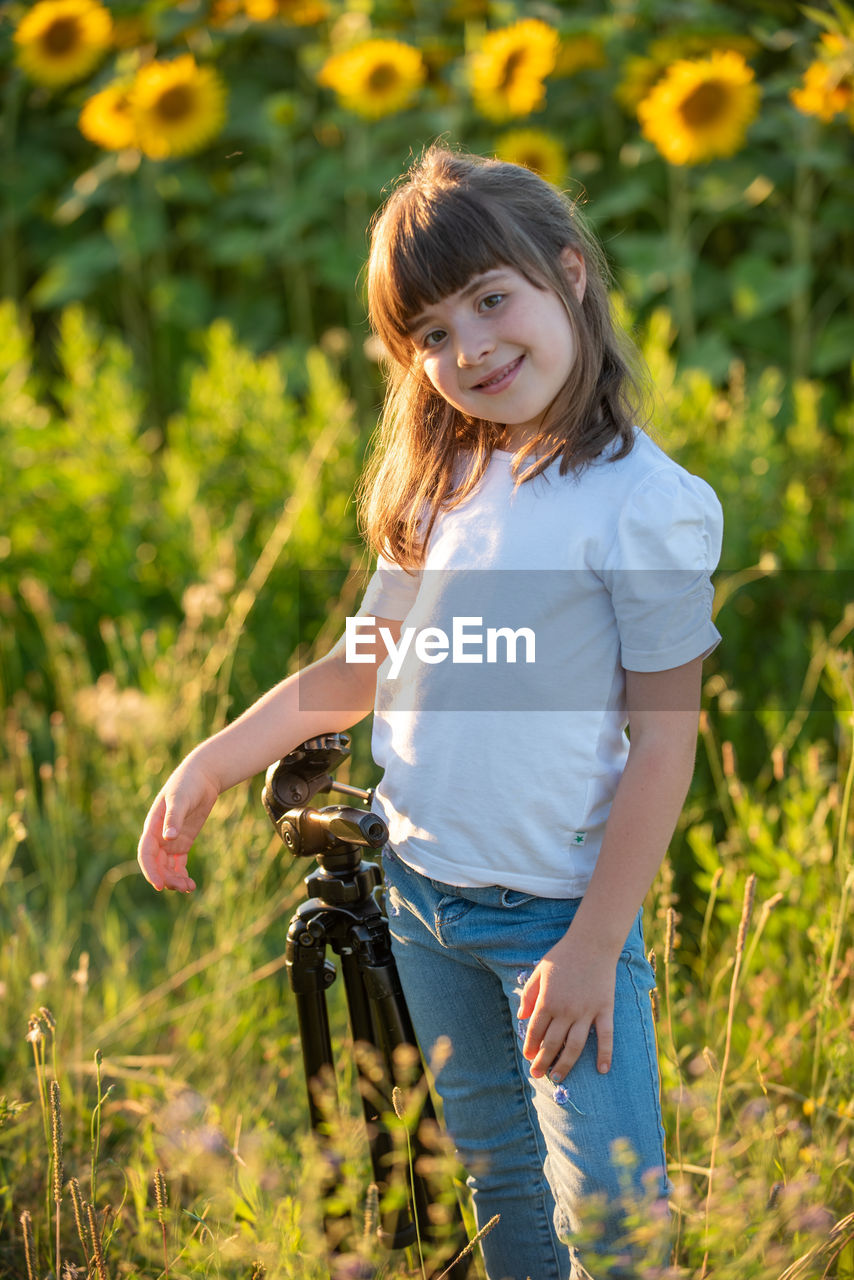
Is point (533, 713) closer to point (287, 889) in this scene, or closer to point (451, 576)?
point (451, 576)

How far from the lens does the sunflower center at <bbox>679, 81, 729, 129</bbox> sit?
401 cm

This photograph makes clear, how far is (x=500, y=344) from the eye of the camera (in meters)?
1.34

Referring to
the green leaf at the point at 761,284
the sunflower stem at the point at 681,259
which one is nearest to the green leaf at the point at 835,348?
the green leaf at the point at 761,284

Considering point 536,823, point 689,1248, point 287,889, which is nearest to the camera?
point 536,823

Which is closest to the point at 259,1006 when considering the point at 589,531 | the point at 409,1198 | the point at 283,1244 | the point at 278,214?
the point at 409,1198

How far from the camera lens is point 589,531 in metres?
1.30

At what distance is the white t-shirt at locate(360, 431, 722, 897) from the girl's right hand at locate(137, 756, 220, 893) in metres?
0.25

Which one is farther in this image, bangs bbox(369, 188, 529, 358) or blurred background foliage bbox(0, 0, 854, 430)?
blurred background foliage bbox(0, 0, 854, 430)

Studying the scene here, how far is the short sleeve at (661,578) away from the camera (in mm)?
1253

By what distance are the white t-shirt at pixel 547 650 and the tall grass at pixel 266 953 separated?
0.70 ft

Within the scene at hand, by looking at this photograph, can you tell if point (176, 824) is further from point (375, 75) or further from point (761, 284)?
point (375, 75)

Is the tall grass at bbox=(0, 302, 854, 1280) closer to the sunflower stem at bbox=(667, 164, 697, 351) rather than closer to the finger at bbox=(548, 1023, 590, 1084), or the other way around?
the finger at bbox=(548, 1023, 590, 1084)

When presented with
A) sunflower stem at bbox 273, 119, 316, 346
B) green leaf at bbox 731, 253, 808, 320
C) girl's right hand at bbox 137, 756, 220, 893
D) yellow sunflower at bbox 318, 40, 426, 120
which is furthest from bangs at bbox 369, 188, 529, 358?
sunflower stem at bbox 273, 119, 316, 346

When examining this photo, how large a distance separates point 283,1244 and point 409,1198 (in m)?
0.24
